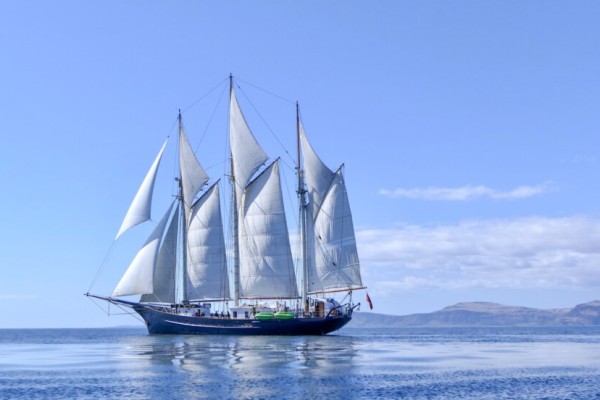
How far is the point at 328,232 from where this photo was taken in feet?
357

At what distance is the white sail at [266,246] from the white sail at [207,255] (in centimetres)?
294

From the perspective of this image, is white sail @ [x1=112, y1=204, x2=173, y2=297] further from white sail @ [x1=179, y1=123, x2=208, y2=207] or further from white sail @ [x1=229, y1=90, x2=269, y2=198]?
white sail @ [x1=229, y1=90, x2=269, y2=198]

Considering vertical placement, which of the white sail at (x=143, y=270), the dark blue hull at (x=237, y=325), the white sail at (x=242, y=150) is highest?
the white sail at (x=242, y=150)

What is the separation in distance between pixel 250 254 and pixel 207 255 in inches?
232

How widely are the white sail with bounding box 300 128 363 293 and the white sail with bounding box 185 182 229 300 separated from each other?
12.2 metres

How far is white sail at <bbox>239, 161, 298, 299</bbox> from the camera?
4299 inches

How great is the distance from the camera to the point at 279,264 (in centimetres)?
10925

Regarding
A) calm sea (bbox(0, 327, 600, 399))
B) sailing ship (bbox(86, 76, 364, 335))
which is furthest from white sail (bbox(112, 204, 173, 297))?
calm sea (bbox(0, 327, 600, 399))

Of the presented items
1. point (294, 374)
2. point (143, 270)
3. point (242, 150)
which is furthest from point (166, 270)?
point (294, 374)

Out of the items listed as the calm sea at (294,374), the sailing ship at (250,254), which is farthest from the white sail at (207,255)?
the calm sea at (294,374)

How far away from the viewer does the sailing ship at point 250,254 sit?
108375 millimetres

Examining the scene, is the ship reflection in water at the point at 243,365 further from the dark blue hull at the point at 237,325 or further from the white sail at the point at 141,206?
the white sail at the point at 141,206

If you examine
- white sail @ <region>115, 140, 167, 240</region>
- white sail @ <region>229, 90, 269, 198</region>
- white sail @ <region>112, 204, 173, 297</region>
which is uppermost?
white sail @ <region>229, 90, 269, 198</region>

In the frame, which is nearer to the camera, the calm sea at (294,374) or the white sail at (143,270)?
the calm sea at (294,374)
